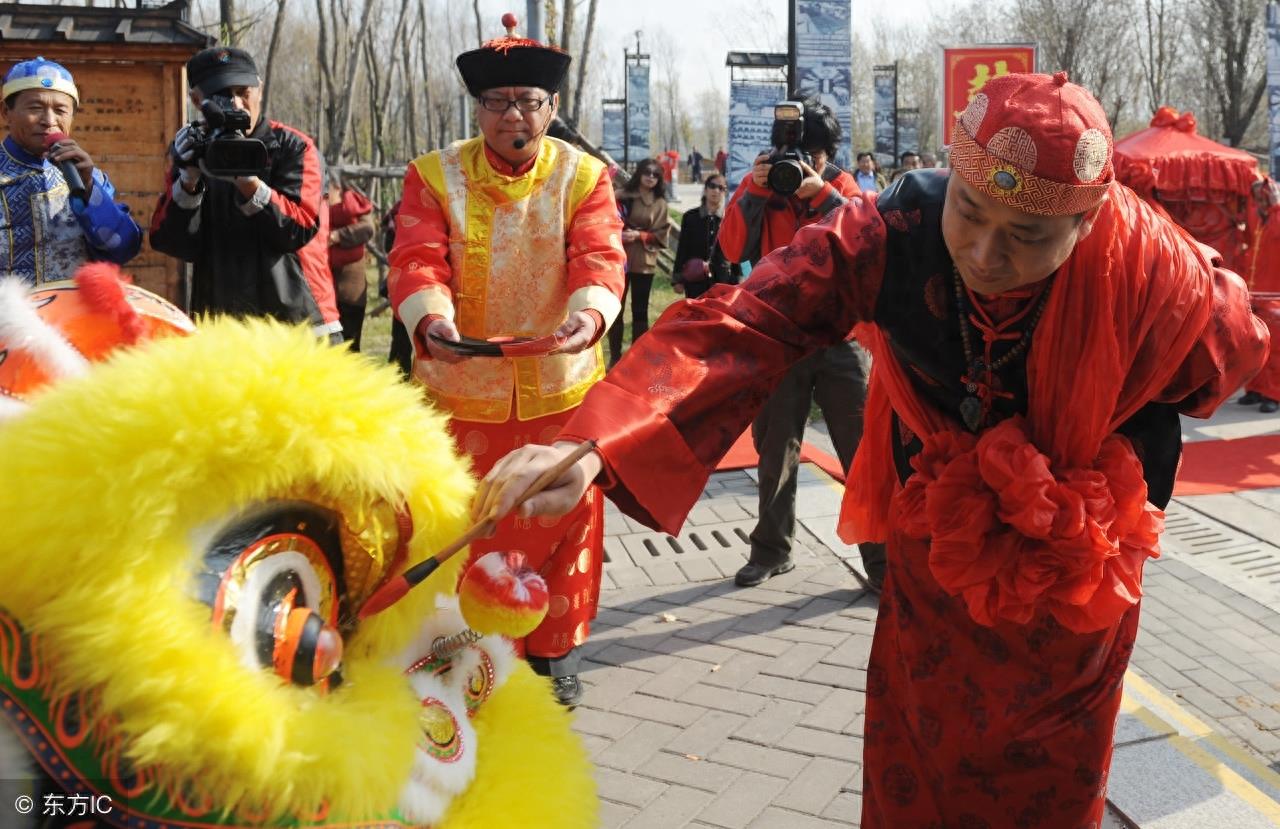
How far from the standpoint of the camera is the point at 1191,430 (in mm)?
7684

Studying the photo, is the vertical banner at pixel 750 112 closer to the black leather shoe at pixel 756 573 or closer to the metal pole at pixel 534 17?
the metal pole at pixel 534 17

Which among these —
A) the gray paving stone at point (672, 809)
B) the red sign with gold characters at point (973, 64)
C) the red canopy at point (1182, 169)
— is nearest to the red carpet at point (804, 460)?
the red canopy at point (1182, 169)

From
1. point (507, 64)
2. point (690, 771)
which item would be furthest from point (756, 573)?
point (507, 64)

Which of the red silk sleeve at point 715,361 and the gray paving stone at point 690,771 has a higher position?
the red silk sleeve at point 715,361

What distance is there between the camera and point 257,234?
425 centimetres

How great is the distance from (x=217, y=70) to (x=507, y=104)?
1344 millimetres

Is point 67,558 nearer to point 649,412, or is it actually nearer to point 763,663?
point 649,412

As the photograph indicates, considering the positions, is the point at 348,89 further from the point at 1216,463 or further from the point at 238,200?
the point at 1216,463

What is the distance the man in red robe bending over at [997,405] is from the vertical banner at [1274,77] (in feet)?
42.0

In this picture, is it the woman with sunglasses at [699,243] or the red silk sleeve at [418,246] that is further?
the woman with sunglasses at [699,243]

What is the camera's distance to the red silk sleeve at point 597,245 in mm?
3541

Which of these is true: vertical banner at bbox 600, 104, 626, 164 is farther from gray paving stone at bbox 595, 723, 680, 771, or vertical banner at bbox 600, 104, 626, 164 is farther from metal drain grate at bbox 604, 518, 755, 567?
gray paving stone at bbox 595, 723, 680, 771

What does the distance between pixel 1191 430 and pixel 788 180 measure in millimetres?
4703

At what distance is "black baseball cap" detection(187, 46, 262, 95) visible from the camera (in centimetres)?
419
